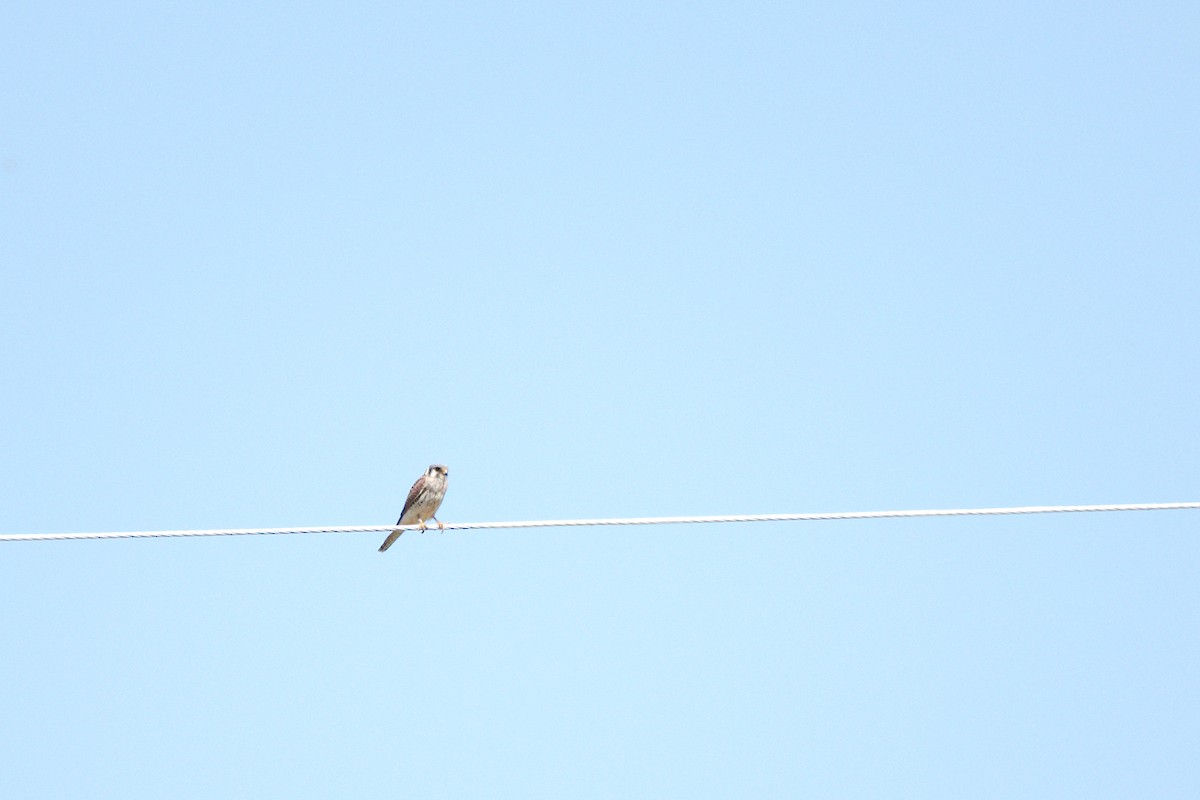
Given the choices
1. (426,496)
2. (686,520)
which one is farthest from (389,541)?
(686,520)

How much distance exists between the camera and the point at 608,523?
14.0 m

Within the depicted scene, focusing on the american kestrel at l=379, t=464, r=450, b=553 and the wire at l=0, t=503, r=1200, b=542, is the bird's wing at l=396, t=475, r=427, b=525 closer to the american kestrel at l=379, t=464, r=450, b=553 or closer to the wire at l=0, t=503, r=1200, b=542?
the american kestrel at l=379, t=464, r=450, b=553

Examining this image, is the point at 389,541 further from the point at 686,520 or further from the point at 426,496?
the point at 686,520

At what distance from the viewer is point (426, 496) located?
21266 millimetres

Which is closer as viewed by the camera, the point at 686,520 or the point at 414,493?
the point at 686,520

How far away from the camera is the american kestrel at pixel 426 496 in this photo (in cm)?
2127

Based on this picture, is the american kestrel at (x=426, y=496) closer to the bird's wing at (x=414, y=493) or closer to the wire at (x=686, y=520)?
the bird's wing at (x=414, y=493)

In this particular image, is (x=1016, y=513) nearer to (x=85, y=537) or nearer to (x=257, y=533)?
(x=257, y=533)

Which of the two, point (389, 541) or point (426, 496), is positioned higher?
point (426, 496)

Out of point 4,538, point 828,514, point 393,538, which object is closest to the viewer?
point 828,514

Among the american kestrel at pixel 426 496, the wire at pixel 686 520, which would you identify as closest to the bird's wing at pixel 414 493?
the american kestrel at pixel 426 496

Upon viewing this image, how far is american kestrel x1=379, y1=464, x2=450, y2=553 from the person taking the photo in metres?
21.3

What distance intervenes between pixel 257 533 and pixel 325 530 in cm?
63

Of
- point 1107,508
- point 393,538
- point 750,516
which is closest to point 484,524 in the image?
point 750,516
